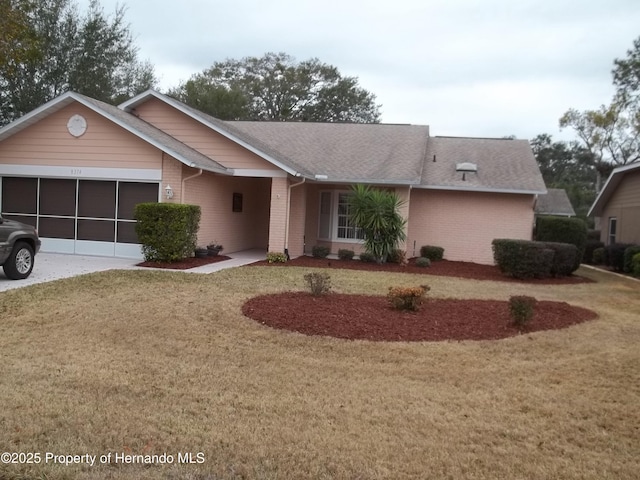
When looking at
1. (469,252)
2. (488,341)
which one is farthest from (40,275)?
(469,252)

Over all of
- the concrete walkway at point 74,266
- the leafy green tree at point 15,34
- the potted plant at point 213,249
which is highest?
the leafy green tree at point 15,34

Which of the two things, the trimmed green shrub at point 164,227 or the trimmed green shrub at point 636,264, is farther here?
the trimmed green shrub at point 636,264

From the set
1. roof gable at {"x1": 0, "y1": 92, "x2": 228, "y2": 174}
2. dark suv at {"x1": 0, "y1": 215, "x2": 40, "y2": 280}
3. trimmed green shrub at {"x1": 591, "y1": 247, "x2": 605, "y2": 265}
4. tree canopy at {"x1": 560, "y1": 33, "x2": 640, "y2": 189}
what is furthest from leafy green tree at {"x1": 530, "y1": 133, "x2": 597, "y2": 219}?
dark suv at {"x1": 0, "y1": 215, "x2": 40, "y2": 280}

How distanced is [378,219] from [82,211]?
334 inches

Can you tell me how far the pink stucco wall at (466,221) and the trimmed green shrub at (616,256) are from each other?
3.18m

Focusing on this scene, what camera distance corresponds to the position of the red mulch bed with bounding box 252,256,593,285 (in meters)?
15.0

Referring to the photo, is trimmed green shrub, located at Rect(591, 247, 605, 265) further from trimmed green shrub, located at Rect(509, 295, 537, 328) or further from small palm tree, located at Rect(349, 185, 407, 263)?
trimmed green shrub, located at Rect(509, 295, 537, 328)

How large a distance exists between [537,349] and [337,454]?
4.22 m

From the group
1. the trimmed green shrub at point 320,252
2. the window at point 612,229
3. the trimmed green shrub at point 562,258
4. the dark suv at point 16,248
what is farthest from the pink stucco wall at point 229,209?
the window at point 612,229

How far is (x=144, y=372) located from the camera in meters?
5.81

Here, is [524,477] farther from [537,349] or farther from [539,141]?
Answer: [539,141]

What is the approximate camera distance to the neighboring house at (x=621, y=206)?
66.3 feet

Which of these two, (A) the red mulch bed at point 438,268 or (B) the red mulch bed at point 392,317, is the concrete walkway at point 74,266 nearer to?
(A) the red mulch bed at point 438,268

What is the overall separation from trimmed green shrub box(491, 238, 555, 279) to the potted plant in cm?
802
